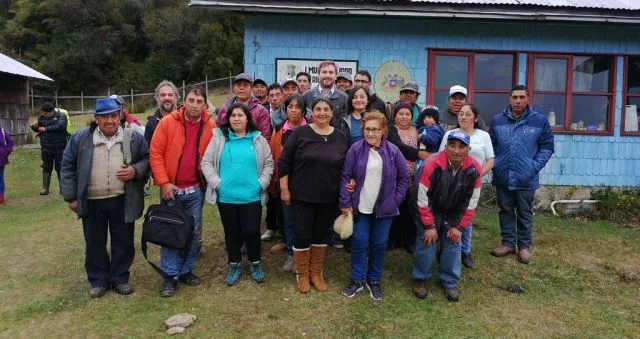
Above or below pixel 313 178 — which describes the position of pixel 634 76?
above

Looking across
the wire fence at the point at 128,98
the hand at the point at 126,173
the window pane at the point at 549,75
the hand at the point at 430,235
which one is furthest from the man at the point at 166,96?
the wire fence at the point at 128,98

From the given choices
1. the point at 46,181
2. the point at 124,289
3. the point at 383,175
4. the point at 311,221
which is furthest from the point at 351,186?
the point at 46,181

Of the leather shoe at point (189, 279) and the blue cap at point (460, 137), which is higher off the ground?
the blue cap at point (460, 137)

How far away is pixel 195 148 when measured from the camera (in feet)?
14.4

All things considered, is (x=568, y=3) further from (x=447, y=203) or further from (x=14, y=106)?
(x=14, y=106)

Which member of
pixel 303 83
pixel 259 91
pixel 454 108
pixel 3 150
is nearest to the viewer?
pixel 454 108

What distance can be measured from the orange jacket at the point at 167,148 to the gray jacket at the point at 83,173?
0.18m

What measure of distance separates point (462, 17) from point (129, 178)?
5.55 m

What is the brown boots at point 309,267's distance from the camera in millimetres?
4461

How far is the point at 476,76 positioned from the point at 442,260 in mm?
4567

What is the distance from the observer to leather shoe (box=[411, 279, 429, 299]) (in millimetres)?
4461

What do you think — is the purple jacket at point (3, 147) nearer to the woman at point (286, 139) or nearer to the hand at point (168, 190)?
the hand at point (168, 190)

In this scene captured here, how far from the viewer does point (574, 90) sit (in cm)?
823

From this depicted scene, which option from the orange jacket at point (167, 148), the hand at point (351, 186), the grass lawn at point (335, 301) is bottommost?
the grass lawn at point (335, 301)
